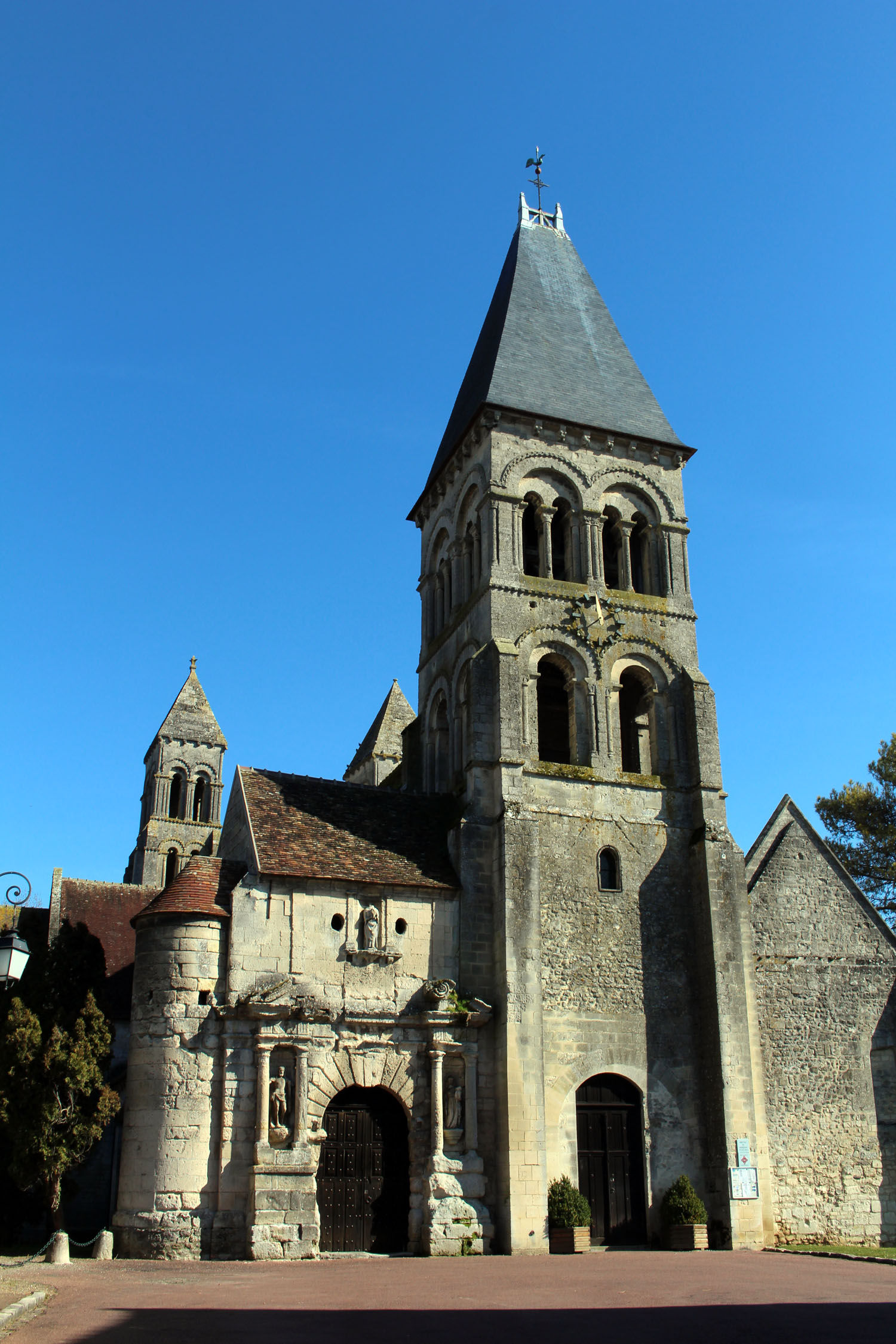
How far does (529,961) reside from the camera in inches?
835

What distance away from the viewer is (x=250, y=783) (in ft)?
76.6

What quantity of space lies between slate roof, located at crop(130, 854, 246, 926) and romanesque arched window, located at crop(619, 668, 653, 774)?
8.97m

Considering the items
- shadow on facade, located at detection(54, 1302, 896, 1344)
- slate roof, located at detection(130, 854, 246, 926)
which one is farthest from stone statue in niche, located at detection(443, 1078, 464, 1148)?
shadow on facade, located at detection(54, 1302, 896, 1344)

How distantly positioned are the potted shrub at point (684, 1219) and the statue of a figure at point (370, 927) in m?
7.23

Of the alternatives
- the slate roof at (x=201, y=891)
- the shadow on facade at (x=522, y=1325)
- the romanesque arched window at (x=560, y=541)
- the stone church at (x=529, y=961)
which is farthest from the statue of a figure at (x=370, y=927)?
the shadow on facade at (x=522, y=1325)

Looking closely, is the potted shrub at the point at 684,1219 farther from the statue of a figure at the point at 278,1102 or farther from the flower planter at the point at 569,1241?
the statue of a figure at the point at 278,1102

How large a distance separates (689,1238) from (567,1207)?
2.49 meters

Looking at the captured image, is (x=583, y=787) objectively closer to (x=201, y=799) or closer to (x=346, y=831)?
(x=346, y=831)

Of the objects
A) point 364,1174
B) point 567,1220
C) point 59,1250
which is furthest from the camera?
point 364,1174

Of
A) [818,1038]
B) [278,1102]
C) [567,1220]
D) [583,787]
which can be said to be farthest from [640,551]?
[278,1102]

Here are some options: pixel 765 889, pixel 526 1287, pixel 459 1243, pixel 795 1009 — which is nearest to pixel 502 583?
pixel 765 889

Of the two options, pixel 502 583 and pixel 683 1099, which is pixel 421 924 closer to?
pixel 683 1099

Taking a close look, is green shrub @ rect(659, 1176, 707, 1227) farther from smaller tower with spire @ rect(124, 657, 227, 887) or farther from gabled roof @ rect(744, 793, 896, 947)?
smaller tower with spire @ rect(124, 657, 227, 887)

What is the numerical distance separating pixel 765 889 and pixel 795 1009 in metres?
2.49
